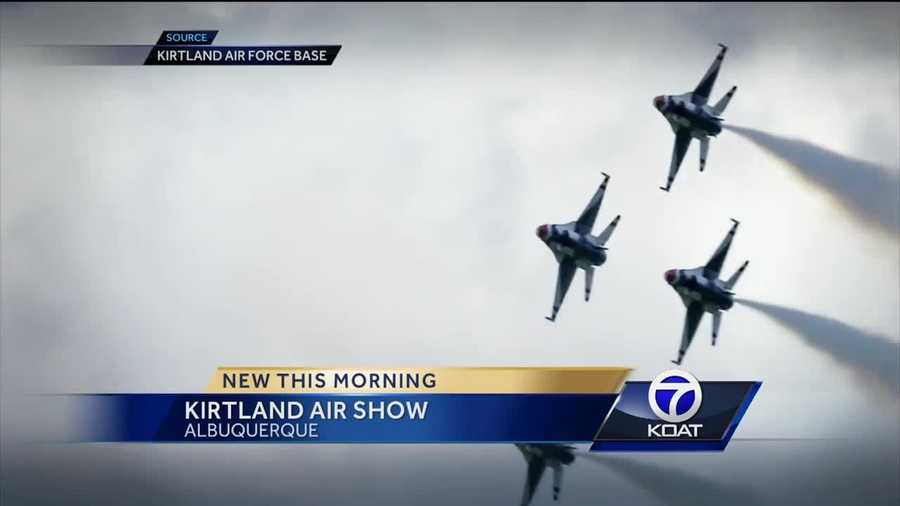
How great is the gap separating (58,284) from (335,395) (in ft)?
3.82

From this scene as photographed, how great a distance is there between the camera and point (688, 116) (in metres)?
4.46

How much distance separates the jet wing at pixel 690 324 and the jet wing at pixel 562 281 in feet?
1.55

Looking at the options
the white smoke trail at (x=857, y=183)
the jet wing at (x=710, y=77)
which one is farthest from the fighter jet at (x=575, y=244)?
the white smoke trail at (x=857, y=183)

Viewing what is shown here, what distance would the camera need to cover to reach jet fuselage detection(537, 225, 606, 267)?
4.48m

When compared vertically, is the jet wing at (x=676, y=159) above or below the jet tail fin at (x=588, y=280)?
above

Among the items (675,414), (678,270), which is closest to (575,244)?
(678,270)

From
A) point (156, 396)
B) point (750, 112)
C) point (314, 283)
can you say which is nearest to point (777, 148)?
point (750, 112)

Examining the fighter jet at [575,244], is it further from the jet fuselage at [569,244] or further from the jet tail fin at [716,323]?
the jet tail fin at [716,323]

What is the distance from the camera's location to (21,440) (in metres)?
4.58

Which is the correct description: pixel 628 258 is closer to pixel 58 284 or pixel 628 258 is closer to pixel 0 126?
pixel 58 284

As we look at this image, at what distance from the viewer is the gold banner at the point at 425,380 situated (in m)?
4.49

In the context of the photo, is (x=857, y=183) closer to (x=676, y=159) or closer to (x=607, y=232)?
(x=676, y=159)

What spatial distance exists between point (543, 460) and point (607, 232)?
920 mm

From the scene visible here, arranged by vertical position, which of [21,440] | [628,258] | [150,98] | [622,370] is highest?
[150,98]
